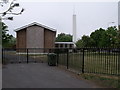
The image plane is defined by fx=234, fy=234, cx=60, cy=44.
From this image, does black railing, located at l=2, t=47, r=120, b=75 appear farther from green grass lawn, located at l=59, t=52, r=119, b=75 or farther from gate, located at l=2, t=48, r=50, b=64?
gate, located at l=2, t=48, r=50, b=64

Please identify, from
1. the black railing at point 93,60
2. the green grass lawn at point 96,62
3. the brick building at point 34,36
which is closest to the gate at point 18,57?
the black railing at point 93,60

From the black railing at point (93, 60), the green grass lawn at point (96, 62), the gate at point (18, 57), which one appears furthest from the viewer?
the gate at point (18, 57)

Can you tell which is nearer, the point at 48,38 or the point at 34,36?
the point at 34,36

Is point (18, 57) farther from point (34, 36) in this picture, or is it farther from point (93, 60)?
point (34, 36)

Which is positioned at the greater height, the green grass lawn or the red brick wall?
the red brick wall

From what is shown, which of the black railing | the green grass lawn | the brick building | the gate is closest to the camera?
the black railing

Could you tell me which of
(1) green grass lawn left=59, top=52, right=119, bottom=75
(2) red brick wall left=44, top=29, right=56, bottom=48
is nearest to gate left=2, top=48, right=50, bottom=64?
(1) green grass lawn left=59, top=52, right=119, bottom=75

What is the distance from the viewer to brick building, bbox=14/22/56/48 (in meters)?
39.8

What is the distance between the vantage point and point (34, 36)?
39.9 meters

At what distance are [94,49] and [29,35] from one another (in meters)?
30.6

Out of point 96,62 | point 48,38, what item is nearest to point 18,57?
point 96,62

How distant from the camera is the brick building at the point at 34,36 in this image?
131 feet

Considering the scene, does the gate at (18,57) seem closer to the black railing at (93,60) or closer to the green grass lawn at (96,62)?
the black railing at (93,60)

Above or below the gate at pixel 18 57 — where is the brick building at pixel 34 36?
above
